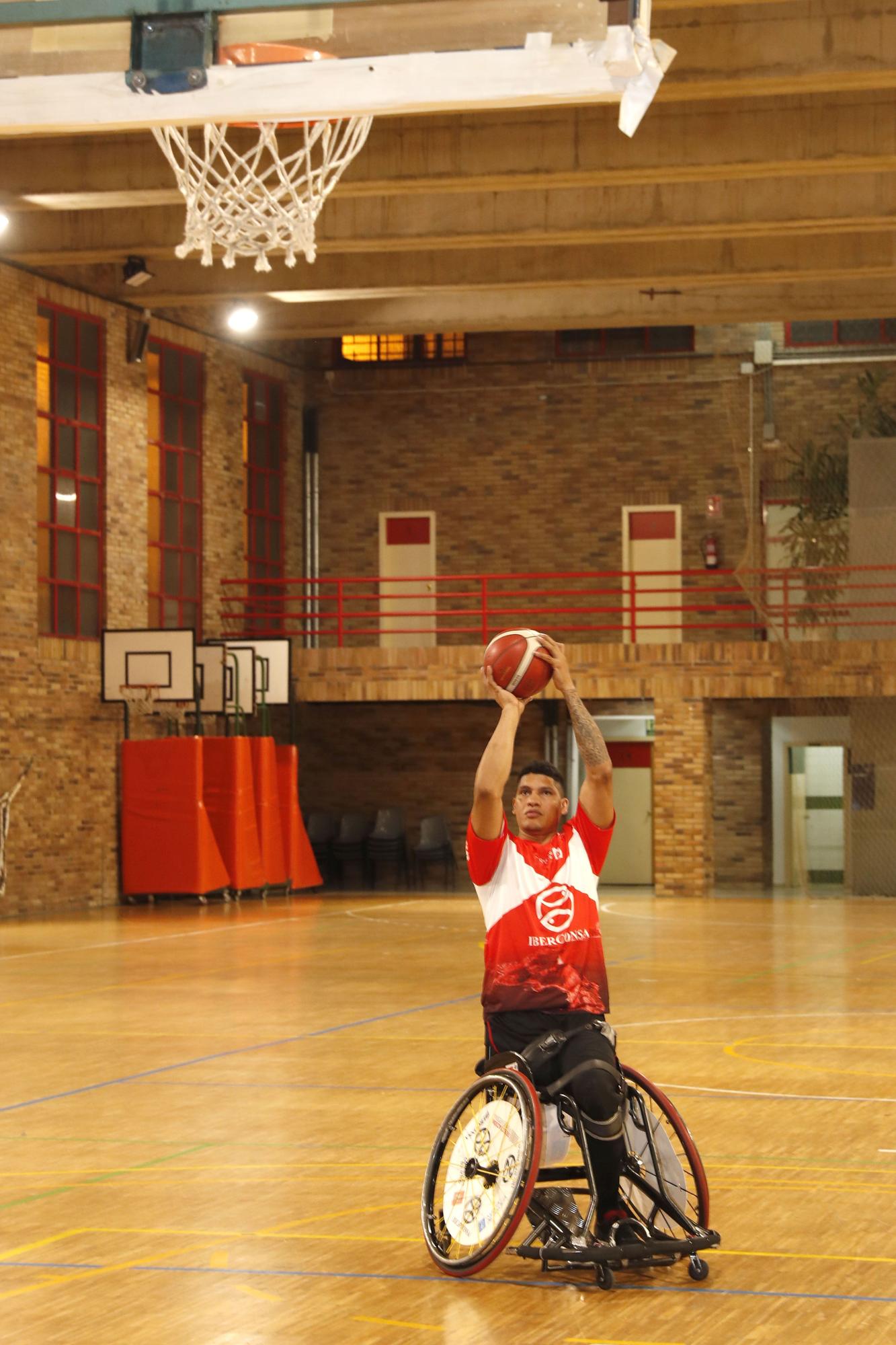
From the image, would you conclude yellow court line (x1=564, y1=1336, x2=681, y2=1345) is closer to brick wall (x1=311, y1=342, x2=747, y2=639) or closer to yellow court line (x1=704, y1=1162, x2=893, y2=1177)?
yellow court line (x1=704, y1=1162, x2=893, y2=1177)

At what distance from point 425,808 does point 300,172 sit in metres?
11.7

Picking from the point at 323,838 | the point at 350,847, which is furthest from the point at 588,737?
the point at 323,838

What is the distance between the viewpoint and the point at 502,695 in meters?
5.53

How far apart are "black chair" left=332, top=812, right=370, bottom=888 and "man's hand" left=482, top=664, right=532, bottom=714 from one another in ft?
67.1

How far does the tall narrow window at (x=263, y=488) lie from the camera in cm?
2592

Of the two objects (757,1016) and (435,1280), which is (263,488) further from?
(435,1280)

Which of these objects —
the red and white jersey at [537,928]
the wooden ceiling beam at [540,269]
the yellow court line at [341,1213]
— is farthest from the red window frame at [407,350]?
the red and white jersey at [537,928]

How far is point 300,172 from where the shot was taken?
17.3m

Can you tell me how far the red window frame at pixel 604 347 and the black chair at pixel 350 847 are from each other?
7.52 meters

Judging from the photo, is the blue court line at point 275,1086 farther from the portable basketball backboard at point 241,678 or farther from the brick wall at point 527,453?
the brick wall at point 527,453

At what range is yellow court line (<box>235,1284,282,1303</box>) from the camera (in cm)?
508

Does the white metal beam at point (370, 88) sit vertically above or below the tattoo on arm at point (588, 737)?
above

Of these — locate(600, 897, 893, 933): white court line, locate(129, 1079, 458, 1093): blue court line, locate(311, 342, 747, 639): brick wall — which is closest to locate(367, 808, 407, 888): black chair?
locate(311, 342, 747, 639): brick wall

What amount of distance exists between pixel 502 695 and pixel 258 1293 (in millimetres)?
1872
